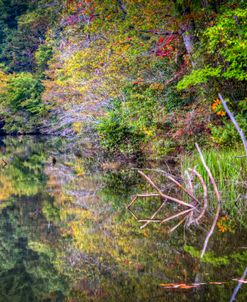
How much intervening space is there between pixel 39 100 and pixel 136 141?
25.6m

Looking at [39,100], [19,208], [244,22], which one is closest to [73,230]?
[19,208]

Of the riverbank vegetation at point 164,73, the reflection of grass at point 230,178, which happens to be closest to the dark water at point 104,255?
the reflection of grass at point 230,178

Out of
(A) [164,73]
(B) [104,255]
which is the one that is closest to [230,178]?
Result: (B) [104,255]

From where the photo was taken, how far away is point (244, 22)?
946 cm

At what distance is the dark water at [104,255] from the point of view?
4.48m

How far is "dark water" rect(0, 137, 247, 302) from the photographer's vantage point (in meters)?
4.48

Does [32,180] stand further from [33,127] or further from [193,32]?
[33,127]

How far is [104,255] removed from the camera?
5.66 m

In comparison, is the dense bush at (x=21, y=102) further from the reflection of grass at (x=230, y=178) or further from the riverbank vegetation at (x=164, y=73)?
the reflection of grass at (x=230, y=178)

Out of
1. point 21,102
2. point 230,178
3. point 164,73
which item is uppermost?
point 230,178

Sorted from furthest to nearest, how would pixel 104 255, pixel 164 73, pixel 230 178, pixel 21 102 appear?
pixel 21 102, pixel 164 73, pixel 230 178, pixel 104 255

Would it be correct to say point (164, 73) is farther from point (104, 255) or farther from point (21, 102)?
point (21, 102)

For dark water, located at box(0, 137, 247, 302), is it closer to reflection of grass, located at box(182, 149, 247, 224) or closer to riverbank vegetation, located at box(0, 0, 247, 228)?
reflection of grass, located at box(182, 149, 247, 224)

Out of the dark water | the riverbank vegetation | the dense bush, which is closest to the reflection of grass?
the riverbank vegetation
